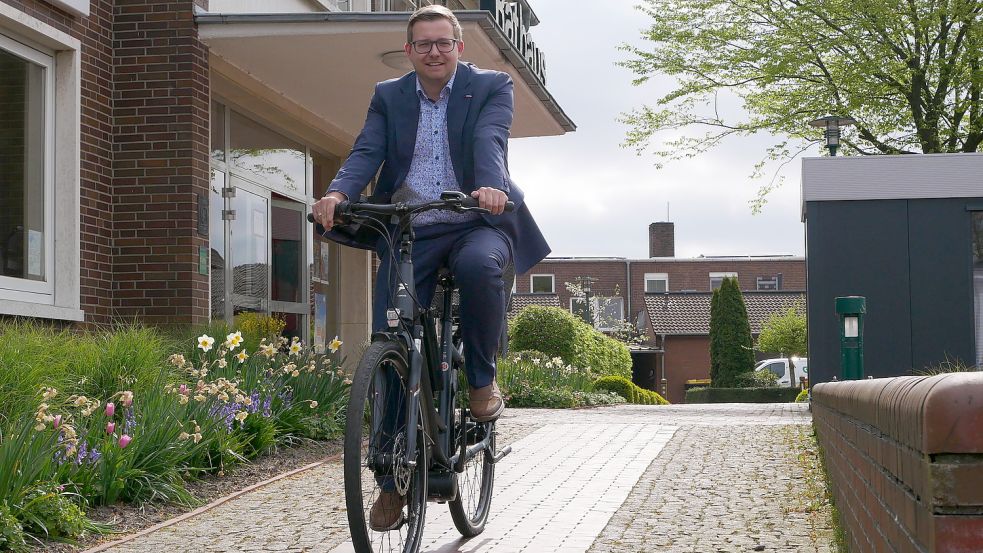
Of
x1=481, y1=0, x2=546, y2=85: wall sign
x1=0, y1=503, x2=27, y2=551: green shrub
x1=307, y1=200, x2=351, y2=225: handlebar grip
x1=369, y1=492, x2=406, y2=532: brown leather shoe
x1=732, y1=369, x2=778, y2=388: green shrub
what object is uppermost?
x1=481, y1=0, x2=546, y2=85: wall sign

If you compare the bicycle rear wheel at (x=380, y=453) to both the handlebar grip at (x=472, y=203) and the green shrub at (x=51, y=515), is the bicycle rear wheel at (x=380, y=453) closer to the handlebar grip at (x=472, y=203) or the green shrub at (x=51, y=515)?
the handlebar grip at (x=472, y=203)

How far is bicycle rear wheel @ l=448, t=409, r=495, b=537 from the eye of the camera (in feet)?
15.2

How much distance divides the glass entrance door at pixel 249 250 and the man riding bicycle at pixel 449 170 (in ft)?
27.3

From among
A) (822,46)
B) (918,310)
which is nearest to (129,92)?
(918,310)

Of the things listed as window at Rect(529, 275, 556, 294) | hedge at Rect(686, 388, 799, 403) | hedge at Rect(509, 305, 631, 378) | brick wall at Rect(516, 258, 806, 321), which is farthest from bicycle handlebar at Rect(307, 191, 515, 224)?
window at Rect(529, 275, 556, 294)

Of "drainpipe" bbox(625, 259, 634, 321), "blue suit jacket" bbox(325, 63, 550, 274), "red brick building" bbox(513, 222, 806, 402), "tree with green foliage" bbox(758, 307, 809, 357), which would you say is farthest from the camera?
"drainpipe" bbox(625, 259, 634, 321)

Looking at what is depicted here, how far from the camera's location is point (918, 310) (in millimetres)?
15062

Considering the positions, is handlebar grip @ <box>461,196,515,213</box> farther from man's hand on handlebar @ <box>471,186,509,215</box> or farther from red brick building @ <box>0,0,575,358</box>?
red brick building @ <box>0,0,575,358</box>

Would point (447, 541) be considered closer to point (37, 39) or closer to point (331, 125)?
point (37, 39)

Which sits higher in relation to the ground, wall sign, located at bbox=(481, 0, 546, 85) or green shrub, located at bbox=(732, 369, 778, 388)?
wall sign, located at bbox=(481, 0, 546, 85)

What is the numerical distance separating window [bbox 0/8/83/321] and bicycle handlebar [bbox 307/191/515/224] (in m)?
5.15

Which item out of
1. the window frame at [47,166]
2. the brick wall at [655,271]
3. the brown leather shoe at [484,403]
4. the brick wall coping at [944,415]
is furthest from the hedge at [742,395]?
the brick wall coping at [944,415]

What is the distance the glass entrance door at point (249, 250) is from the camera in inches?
498

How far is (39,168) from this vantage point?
29.8 ft
